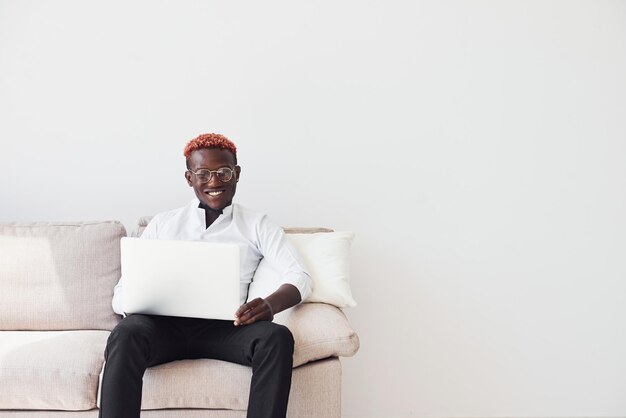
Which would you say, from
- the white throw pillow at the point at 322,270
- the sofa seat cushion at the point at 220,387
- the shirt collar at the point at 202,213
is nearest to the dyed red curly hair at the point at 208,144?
the shirt collar at the point at 202,213

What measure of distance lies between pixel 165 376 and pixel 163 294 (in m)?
0.25

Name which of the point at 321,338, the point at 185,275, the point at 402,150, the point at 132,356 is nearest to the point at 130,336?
the point at 132,356

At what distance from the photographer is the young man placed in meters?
1.90

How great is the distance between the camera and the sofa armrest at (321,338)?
2.06 metres

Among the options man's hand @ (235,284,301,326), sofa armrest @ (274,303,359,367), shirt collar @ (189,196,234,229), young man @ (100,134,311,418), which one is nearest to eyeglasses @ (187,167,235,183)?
young man @ (100,134,311,418)

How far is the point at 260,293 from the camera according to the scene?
7.64 feet

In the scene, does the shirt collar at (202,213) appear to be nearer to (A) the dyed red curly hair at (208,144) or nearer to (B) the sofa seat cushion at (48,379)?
(A) the dyed red curly hair at (208,144)

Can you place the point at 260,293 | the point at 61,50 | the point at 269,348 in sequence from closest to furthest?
the point at 269,348 < the point at 260,293 < the point at 61,50

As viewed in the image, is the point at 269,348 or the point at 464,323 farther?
the point at 464,323

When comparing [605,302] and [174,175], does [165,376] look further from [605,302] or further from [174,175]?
[605,302]

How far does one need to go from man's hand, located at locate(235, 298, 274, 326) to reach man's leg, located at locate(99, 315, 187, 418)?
0.24 meters

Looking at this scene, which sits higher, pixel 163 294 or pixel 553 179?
pixel 553 179

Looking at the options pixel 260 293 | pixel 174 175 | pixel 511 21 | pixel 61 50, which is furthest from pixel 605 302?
pixel 61 50

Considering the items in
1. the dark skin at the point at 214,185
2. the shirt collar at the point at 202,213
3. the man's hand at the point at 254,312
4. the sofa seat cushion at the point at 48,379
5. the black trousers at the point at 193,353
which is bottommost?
the sofa seat cushion at the point at 48,379
